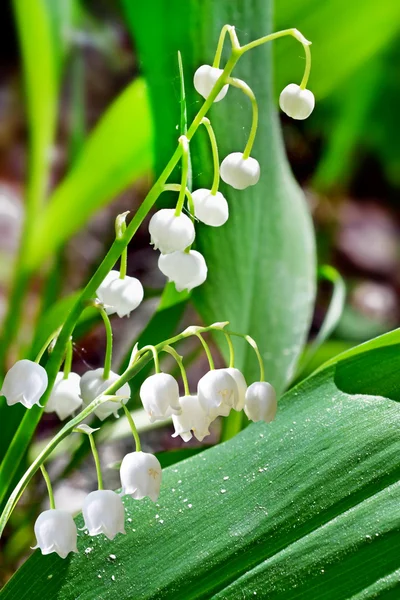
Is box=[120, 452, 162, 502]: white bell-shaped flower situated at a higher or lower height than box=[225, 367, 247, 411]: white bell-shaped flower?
lower

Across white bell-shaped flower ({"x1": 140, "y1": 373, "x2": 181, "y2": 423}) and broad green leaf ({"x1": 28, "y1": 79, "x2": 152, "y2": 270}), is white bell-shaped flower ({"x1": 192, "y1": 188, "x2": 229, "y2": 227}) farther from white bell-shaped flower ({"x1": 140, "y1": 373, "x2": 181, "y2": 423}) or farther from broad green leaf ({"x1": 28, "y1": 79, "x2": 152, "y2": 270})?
broad green leaf ({"x1": 28, "y1": 79, "x2": 152, "y2": 270})

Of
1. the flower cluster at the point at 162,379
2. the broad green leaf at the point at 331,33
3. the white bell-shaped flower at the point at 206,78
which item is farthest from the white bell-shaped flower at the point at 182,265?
the broad green leaf at the point at 331,33

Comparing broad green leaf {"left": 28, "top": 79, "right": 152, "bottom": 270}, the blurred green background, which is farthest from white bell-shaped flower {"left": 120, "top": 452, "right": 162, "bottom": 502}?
broad green leaf {"left": 28, "top": 79, "right": 152, "bottom": 270}

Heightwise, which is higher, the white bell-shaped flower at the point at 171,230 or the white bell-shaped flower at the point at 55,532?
the white bell-shaped flower at the point at 171,230

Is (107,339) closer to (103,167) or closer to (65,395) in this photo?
(65,395)

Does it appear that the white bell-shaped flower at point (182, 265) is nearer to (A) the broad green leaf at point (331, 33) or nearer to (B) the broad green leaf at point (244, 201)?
(B) the broad green leaf at point (244, 201)

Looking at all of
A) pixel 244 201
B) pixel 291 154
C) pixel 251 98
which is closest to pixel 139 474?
pixel 251 98
